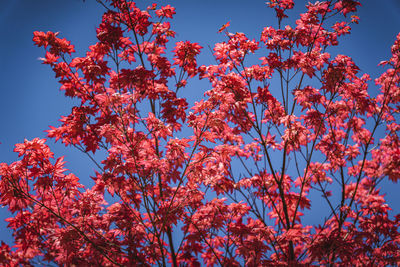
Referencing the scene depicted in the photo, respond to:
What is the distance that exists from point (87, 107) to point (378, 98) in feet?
14.8

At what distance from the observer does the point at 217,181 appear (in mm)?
3289

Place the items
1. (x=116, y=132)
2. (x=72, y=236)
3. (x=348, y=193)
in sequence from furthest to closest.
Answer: (x=348, y=193) < (x=116, y=132) < (x=72, y=236)

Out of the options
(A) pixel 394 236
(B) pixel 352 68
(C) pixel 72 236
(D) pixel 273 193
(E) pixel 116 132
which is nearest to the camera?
(C) pixel 72 236

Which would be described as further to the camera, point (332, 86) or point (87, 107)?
point (332, 86)

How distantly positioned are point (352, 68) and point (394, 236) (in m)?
2.27

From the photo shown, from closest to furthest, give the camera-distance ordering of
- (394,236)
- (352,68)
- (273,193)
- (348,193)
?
(394,236) → (352,68) → (273,193) → (348,193)

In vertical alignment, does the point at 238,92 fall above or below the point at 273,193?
above

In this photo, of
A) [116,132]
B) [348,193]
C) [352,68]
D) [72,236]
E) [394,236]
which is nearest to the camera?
[72,236]

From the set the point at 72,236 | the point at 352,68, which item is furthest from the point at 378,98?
the point at 72,236

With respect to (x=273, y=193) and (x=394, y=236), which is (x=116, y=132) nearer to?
(x=273, y=193)

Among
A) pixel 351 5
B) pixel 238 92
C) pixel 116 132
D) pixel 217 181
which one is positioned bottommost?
pixel 217 181

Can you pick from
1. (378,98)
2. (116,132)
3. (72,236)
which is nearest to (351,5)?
(378,98)

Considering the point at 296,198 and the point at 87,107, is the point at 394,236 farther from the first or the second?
the point at 87,107

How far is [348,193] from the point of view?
12.3ft
